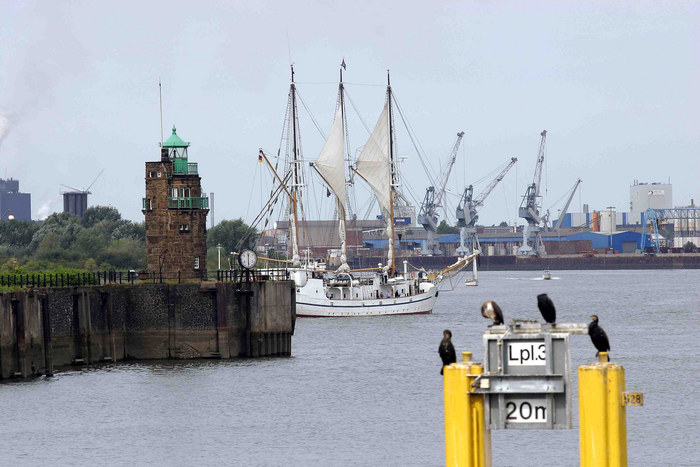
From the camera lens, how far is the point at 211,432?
43.8 metres

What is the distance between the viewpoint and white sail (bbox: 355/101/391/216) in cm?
12569

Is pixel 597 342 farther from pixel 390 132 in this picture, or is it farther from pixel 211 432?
pixel 390 132

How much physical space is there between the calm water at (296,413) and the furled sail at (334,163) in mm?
45089

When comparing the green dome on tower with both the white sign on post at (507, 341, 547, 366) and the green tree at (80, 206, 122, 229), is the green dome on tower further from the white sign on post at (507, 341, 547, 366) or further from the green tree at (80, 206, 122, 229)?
the green tree at (80, 206, 122, 229)

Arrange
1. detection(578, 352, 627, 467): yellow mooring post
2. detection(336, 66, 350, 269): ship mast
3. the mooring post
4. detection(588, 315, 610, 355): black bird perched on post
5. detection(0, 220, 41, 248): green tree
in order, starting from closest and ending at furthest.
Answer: detection(578, 352, 627, 467): yellow mooring post
detection(588, 315, 610, 355): black bird perched on post
the mooring post
detection(336, 66, 350, 269): ship mast
detection(0, 220, 41, 248): green tree

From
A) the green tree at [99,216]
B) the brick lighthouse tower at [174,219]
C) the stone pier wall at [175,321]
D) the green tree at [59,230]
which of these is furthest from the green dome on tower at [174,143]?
the green tree at [99,216]

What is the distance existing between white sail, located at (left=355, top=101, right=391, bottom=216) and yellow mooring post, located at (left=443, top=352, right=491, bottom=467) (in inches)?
4255

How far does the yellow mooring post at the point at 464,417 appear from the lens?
17312mm

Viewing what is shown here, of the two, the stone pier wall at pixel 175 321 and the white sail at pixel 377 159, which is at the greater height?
the white sail at pixel 377 159

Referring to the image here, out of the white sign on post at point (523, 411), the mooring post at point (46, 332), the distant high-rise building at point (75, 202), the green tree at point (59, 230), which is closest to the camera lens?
the white sign on post at point (523, 411)

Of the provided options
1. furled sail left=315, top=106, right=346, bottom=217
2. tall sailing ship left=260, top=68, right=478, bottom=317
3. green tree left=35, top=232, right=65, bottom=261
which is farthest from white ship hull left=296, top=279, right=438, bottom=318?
green tree left=35, top=232, right=65, bottom=261

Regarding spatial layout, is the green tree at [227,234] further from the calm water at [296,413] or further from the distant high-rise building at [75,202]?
the calm water at [296,413]

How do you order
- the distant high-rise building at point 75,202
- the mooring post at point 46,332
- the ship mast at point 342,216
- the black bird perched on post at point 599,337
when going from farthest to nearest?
the distant high-rise building at point 75,202
the ship mast at point 342,216
the mooring post at point 46,332
the black bird perched on post at point 599,337

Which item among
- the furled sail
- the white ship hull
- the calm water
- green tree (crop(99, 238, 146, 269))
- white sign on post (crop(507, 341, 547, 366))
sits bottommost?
the calm water
